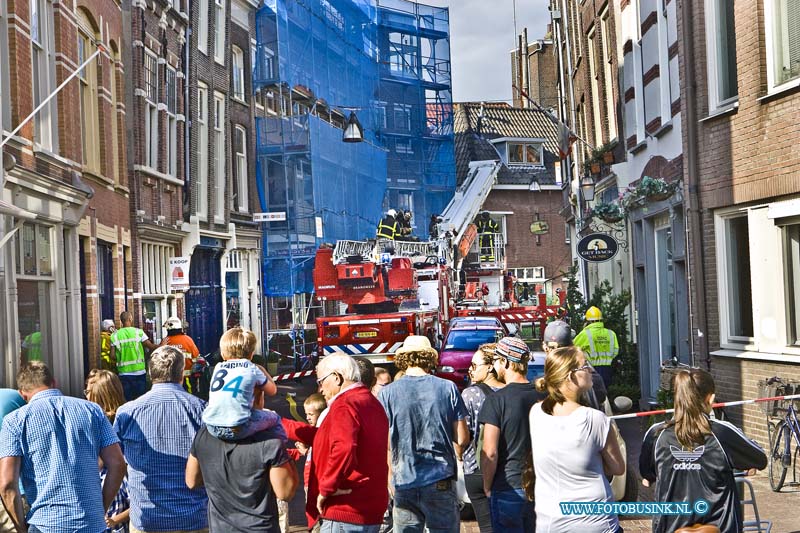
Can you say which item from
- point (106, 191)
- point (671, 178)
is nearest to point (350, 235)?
point (106, 191)

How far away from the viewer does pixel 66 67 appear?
1748cm

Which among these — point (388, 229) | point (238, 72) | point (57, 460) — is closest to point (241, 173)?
point (238, 72)

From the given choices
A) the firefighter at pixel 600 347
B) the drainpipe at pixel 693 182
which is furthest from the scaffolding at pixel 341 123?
the drainpipe at pixel 693 182

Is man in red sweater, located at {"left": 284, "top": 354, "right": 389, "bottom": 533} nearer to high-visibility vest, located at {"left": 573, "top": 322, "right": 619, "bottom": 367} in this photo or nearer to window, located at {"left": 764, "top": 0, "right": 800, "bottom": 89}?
window, located at {"left": 764, "top": 0, "right": 800, "bottom": 89}

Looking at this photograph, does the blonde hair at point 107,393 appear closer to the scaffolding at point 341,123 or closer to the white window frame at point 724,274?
the white window frame at point 724,274

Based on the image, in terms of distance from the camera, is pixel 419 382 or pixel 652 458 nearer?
pixel 652 458

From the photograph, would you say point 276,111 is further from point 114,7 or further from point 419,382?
point 419,382

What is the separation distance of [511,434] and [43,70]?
487 inches

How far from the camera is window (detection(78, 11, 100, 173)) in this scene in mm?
19047

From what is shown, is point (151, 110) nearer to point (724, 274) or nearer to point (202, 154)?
point (202, 154)

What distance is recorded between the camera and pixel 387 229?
31.7 meters

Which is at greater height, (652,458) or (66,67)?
(66,67)

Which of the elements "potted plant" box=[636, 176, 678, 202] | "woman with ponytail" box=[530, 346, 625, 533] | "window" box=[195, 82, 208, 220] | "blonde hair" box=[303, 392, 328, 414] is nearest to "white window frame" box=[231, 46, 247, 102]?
"window" box=[195, 82, 208, 220]

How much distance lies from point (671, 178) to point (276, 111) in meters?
21.4
